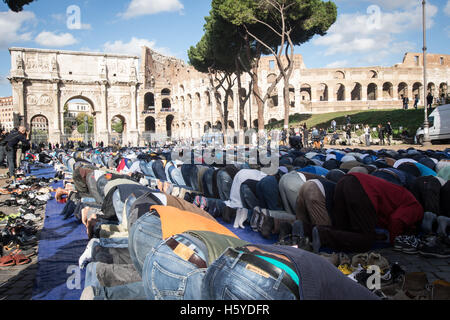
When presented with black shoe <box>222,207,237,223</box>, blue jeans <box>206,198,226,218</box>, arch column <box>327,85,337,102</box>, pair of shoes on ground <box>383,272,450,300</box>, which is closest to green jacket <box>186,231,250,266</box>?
pair of shoes on ground <box>383,272,450,300</box>

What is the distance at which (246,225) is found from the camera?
5672mm

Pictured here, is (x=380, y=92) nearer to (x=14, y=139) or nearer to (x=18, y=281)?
(x=14, y=139)

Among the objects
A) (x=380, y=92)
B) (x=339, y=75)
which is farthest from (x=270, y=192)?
(x=380, y=92)

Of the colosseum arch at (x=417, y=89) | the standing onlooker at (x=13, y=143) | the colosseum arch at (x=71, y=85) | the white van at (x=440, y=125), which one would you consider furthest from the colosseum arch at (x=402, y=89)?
the standing onlooker at (x=13, y=143)

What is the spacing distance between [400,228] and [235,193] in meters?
2.75

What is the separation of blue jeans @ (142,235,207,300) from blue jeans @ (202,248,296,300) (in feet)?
0.40

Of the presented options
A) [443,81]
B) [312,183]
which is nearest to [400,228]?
[312,183]

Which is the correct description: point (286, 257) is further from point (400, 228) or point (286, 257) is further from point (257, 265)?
point (400, 228)

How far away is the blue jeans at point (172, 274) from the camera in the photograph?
66.0 inches

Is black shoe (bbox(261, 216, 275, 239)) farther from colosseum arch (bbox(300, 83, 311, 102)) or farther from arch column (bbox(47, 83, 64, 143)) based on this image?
colosseum arch (bbox(300, 83, 311, 102))

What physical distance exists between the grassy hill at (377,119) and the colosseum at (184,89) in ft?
15.0

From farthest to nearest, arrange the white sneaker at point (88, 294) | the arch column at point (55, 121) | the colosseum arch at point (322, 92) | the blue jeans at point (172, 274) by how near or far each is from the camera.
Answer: the colosseum arch at point (322, 92), the arch column at point (55, 121), the white sneaker at point (88, 294), the blue jeans at point (172, 274)

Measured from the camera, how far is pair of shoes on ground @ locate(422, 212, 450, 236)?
4.07 meters

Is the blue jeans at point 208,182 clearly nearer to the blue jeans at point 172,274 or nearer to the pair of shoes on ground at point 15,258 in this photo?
the pair of shoes on ground at point 15,258
